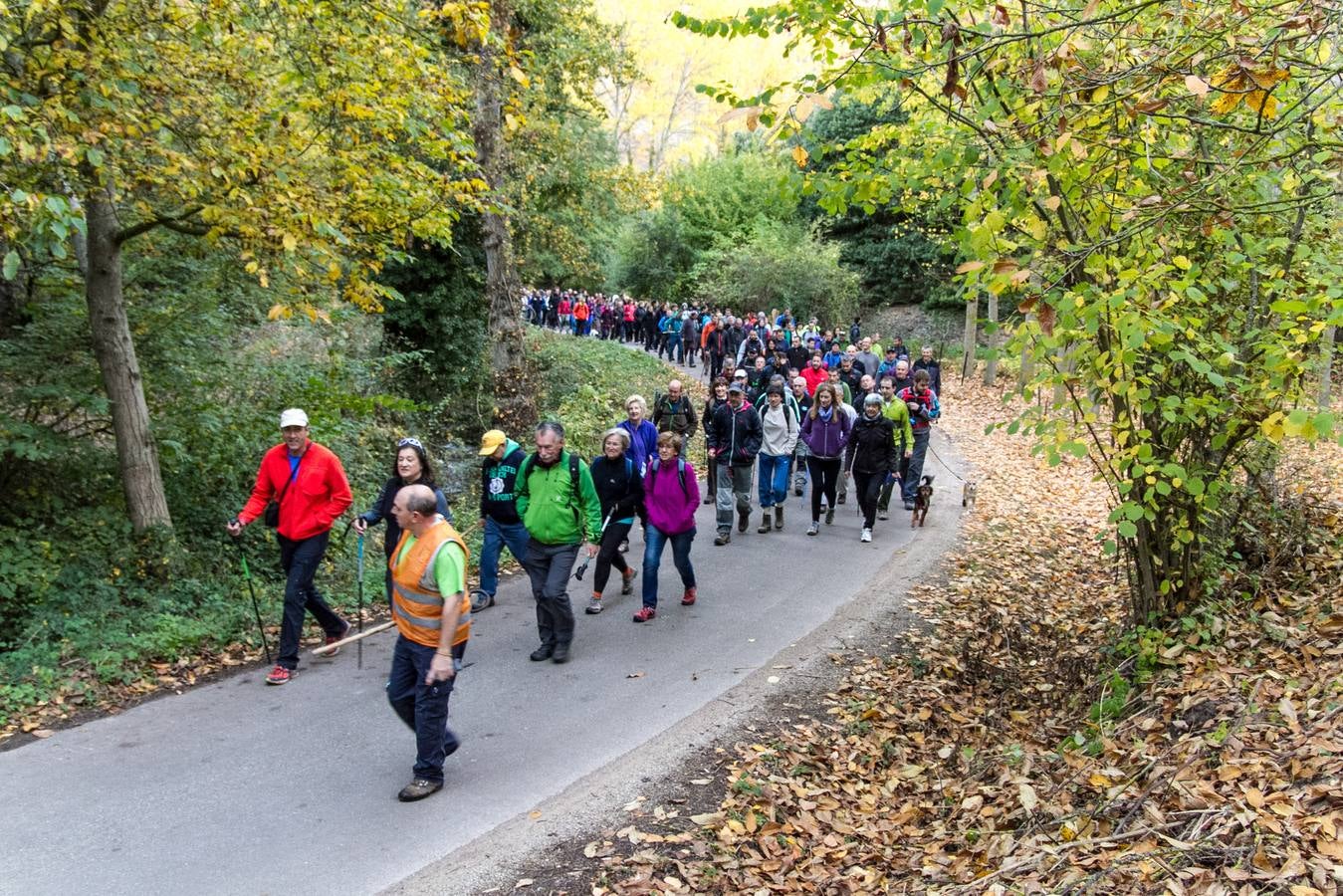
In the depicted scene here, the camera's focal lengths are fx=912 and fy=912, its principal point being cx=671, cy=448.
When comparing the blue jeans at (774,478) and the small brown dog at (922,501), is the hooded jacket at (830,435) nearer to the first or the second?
the blue jeans at (774,478)

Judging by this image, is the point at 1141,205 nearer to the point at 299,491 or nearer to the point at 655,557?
the point at 655,557

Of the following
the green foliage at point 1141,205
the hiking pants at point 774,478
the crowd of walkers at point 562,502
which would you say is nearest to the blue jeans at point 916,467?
the crowd of walkers at point 562,502

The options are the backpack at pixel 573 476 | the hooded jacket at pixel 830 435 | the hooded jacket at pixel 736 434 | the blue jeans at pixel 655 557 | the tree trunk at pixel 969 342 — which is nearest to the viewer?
the backpack at pixel 573 476

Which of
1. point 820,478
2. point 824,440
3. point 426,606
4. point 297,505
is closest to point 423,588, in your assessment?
point 426,606

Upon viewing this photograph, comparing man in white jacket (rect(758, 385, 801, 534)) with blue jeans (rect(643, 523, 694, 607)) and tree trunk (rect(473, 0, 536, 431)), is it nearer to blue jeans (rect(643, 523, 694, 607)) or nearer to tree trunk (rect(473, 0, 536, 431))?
blue jeans (rect(643, 523, 694, 607))

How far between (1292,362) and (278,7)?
8.72 meters

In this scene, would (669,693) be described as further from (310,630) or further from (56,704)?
(56,704)

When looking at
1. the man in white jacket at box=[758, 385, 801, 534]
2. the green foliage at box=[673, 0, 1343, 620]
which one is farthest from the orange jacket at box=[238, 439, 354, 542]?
the man in white jacket at box=[758, 385, 801, 534]

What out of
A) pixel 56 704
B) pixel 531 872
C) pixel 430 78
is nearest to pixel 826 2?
pixel 430 78

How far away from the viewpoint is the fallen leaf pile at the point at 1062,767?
3.99 metres

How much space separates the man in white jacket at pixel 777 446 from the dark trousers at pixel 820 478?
359 mm

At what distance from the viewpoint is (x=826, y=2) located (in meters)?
5.93

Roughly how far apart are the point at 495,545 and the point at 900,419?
5869 millimetres

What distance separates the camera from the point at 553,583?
739 cm
